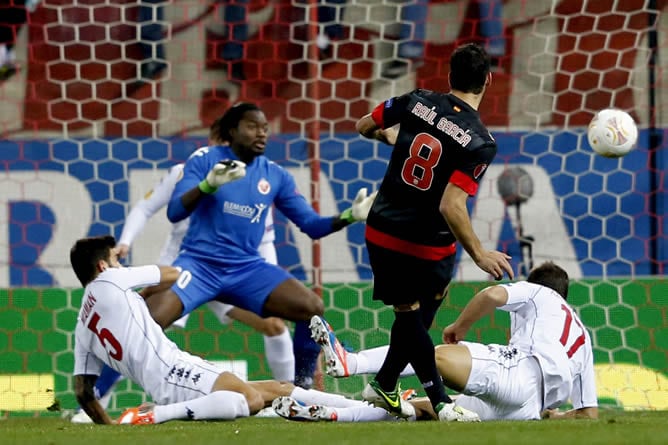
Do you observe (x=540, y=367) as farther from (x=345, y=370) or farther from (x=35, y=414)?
(x=35, y=414)

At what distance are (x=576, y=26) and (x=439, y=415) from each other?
453 cm

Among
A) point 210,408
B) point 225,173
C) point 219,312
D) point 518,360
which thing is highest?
point 225,173

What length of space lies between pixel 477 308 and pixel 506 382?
0.38m

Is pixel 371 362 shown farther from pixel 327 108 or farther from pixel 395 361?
pixel 327 108

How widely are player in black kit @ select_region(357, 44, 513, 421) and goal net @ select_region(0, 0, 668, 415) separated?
2.65 metres

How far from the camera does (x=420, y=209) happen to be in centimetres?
557

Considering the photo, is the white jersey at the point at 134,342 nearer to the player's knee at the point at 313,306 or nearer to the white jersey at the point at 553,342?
the player's knee at the point at 313,306

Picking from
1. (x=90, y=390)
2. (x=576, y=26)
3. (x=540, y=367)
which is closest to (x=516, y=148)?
(x=576, y=26)

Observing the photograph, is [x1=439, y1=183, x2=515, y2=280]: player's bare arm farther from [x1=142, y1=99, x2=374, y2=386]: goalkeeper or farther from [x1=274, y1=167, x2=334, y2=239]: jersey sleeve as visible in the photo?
[x1=274, y1=167, x2=334, y2=239]: jersey sleeve

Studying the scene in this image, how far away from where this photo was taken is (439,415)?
5453mm

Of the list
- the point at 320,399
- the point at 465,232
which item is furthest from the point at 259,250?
the point at 465,232

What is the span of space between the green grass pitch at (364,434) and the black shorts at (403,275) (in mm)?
601

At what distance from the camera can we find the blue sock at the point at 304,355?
7277 mm

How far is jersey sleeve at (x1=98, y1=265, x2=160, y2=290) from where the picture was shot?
5832 millimetres
